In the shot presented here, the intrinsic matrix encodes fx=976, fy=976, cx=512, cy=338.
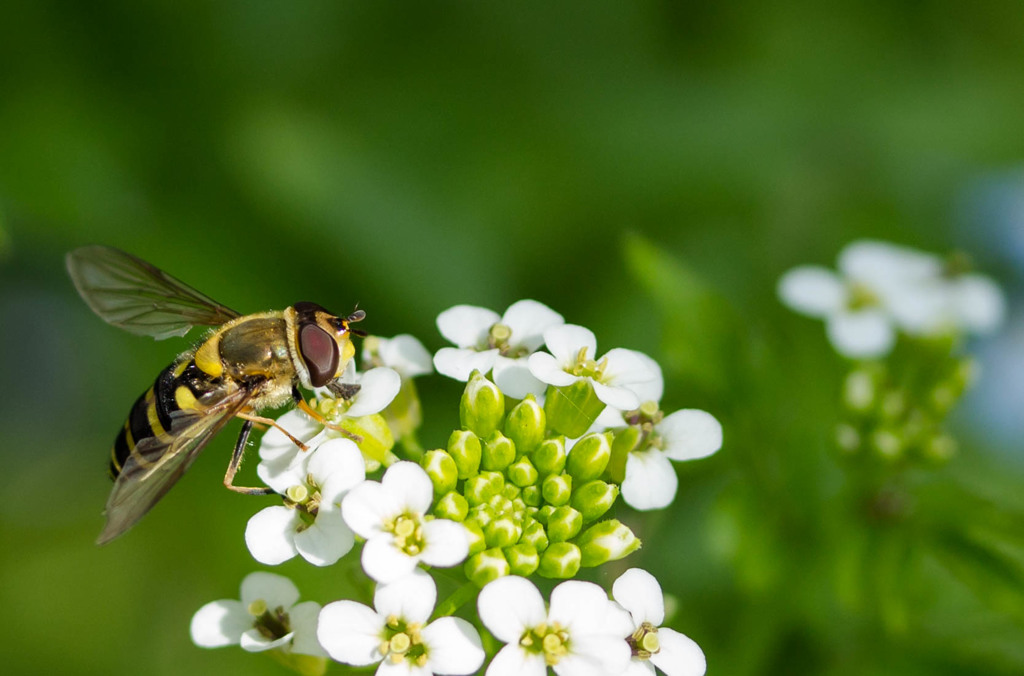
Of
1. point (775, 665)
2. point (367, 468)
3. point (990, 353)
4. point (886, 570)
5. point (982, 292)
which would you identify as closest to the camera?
point (367, 468)

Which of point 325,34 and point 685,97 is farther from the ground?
point 685,97

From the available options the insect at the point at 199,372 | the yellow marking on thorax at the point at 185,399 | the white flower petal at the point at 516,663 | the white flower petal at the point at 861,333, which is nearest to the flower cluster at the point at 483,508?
the white flower petal at the point at 516,663

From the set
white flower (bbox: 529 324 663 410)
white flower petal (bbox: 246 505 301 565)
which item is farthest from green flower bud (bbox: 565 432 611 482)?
white flower petal (bbox: 246 505 301 565)

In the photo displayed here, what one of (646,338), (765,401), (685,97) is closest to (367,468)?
(765,401)

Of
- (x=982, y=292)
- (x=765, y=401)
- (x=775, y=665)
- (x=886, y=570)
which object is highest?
(x=982, y=292)

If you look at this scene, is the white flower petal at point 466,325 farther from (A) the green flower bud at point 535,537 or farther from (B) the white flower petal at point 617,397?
(A) the green flower bud at point 535,537

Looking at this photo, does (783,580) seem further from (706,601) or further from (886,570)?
(706,601)
